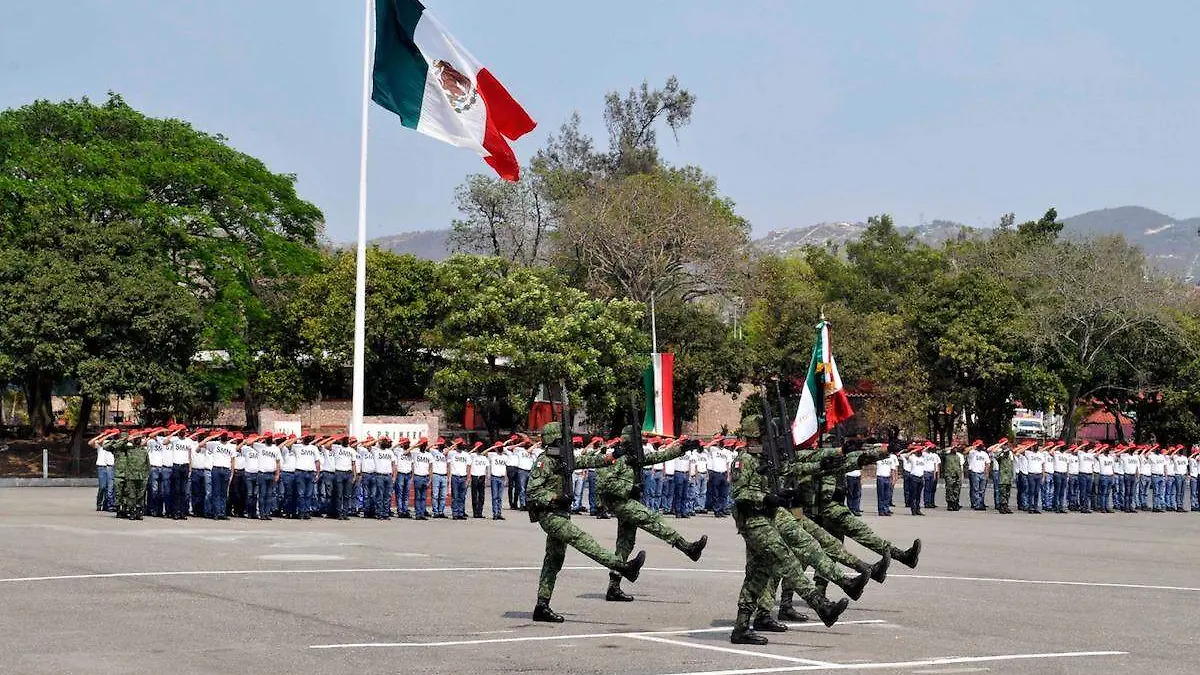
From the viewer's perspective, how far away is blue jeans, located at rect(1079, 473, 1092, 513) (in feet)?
116

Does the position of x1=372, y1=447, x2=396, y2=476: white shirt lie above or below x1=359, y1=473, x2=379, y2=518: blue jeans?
above

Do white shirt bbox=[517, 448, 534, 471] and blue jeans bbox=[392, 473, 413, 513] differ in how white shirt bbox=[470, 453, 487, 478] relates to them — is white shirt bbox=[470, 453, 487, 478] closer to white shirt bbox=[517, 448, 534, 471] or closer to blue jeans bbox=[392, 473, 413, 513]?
white shirt bbox=[517, 448, 534, 471]

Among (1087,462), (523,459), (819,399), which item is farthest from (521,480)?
(1087,462)

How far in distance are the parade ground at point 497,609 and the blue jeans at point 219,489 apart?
6.51 feet

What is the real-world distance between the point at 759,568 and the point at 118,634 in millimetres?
5098

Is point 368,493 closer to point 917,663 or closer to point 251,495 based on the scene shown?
point 251,495

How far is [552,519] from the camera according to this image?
13086 mm

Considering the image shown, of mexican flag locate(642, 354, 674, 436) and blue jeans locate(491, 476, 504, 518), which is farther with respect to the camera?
mexican flag locate(642, 354, 674, 436)

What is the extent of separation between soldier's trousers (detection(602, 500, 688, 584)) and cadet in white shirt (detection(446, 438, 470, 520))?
13166mm

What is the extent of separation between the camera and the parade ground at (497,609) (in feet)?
34.8

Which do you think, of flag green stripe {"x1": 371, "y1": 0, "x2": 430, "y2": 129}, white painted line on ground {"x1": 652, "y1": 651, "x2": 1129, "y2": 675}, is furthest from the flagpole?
white painted line on ground {"x1": 652, "y1": 651, "x2": 1129, "y2": 675}

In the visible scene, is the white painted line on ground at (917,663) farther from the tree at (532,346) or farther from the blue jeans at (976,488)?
the tree at (532,346)

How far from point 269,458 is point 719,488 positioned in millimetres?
9778

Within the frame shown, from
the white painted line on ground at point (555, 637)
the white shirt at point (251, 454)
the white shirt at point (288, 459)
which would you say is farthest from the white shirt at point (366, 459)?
the white painted line on ground at point (555, 637)
